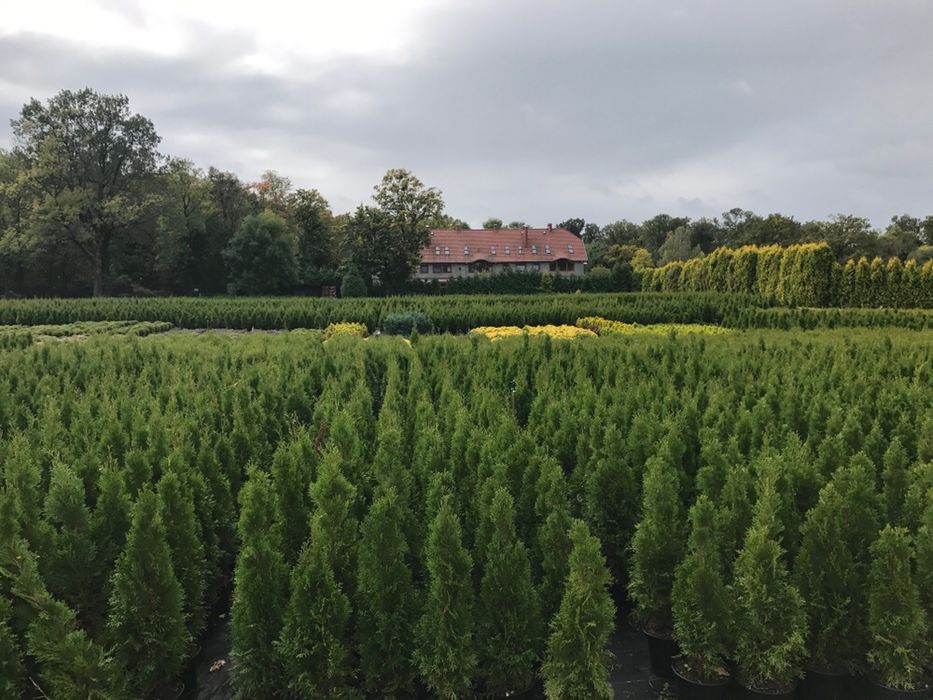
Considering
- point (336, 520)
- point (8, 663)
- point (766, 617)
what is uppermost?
point (336, 520)

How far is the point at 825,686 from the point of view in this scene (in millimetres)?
3602

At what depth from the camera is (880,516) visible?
4.43m

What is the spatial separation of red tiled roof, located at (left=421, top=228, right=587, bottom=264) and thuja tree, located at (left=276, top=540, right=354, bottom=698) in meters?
Result: 68.4

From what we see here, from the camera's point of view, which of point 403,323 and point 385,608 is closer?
point 385,608

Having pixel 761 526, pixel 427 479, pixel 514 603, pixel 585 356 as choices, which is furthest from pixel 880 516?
pixel 585 356

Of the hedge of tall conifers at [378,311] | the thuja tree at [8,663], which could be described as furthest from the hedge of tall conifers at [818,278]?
the thuja tree at [8,663]

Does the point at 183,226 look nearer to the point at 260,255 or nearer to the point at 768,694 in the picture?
the point at 260,255

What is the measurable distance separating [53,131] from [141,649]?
52929mm

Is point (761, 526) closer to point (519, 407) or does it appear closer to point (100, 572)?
point (100, 572)

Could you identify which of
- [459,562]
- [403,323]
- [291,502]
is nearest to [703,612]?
[459,562]

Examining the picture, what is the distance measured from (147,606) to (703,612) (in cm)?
303

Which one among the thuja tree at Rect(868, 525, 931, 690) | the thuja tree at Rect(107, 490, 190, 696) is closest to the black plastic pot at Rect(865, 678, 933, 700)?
the thuja tree at Rect(868, 525, 931, 690)

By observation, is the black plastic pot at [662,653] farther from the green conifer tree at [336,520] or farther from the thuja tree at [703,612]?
the green conifer tree at [336,520]

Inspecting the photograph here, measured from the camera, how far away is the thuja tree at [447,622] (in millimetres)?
3223
